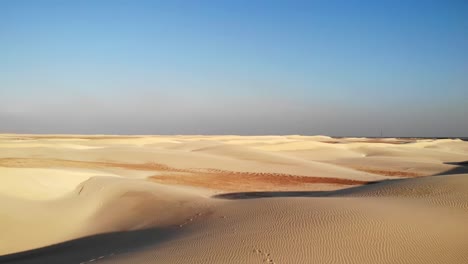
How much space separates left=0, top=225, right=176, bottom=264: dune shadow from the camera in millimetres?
7772

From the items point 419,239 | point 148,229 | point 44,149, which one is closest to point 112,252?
point 148,229

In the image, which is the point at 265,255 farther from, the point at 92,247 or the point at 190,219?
the point at 92,247

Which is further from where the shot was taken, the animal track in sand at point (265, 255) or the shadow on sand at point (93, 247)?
the shadow on sand at point (93, 247)

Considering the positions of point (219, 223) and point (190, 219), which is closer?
point (219, 223)

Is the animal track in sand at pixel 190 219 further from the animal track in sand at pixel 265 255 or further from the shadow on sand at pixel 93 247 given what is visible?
the animal track in sand at pixel 265 255

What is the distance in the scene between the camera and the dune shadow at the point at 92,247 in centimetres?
777

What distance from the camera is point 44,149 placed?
3312 centimetres

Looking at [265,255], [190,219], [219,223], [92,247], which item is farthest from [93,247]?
[265,255]

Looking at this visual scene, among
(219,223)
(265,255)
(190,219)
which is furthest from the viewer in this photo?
(190,219)

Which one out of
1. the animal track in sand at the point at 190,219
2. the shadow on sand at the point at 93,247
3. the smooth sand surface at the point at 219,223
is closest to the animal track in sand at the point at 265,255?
the smooth sand surface at the point at 219,223

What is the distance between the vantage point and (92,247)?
883cm

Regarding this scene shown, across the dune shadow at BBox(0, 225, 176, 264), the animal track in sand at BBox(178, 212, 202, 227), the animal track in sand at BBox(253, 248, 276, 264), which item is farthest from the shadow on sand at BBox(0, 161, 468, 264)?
the animal track in sand at BBox(253, 248, 276, 264)

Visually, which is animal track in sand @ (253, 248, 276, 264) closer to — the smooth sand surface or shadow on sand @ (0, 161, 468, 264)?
the smooth sand surface

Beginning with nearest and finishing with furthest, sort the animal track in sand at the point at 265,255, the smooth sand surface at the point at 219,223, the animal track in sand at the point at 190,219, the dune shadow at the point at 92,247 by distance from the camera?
1. the animal track in sand at the point at 265,255
2. the smooth sand surface at the point at 219,223
3. the dune shadow at the point at 92,247
4. the animal track in sand at the point at 190,219
